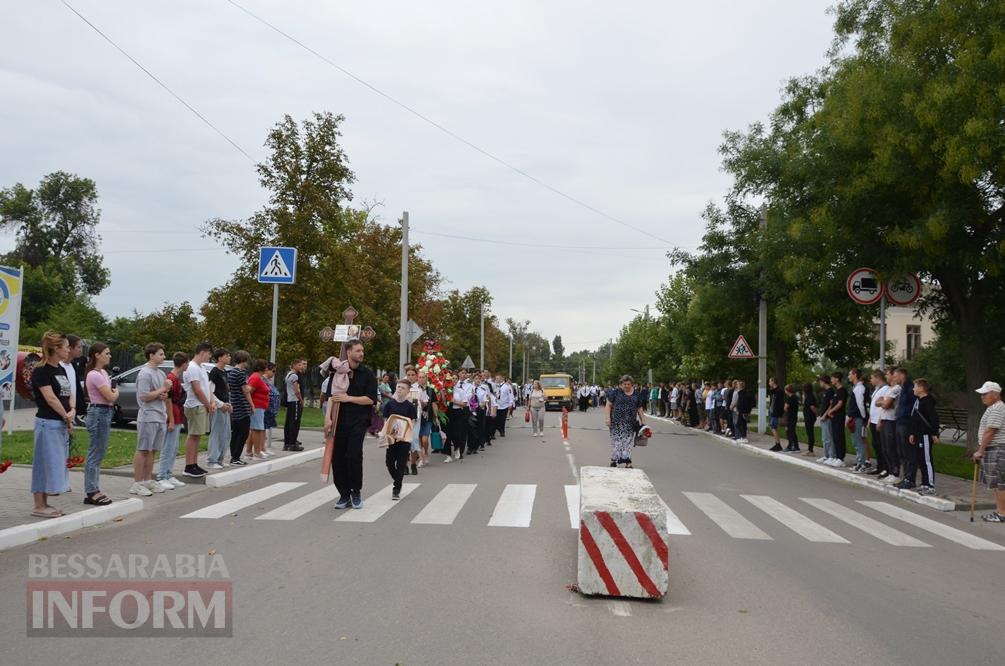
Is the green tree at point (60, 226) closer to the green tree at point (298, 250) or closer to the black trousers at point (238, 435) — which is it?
the green tree at point (298, 250)

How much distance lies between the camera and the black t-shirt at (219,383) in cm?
1380

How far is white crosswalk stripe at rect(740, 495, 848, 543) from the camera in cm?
985

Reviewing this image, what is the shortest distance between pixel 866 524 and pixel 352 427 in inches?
264

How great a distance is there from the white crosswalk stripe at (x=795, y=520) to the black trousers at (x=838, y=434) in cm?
621

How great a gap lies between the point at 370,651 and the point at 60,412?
5.65 meters

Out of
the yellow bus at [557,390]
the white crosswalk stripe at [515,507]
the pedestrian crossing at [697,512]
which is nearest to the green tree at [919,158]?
the pedestrian crossing at [697,512]

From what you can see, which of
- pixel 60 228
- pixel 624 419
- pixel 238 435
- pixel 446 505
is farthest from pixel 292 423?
pixel 60 228

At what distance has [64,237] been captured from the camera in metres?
69.8

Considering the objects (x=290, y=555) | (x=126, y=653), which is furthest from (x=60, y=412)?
(x=126, y=653)

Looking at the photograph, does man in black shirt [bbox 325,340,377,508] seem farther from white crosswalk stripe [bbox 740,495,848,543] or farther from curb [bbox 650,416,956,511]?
curb [bbox 650,416,956,511]

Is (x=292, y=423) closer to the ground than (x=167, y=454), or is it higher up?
higher up

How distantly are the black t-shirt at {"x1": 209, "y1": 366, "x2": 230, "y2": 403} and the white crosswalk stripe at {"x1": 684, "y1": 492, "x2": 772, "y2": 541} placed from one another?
7523mm

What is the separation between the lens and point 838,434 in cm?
1894

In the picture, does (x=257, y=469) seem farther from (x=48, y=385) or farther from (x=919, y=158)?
(x=919, y=158)
